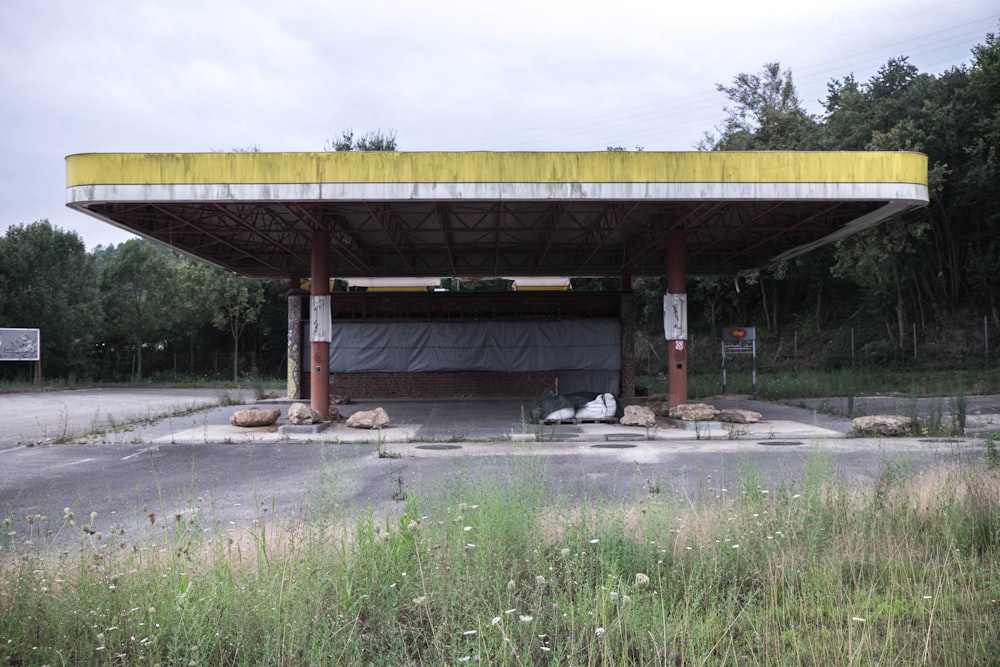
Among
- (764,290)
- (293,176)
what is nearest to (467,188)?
(293,176)

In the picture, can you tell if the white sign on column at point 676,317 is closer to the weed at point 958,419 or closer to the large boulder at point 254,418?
the weed at point 958,419

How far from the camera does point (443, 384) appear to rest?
27484 millimetres

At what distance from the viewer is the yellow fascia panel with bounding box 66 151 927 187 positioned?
1482 cm

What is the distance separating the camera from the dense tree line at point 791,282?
29297 millimetres

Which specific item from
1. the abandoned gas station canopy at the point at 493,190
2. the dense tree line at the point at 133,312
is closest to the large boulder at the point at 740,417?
the abandoned gas station canopy at the point at 493,190

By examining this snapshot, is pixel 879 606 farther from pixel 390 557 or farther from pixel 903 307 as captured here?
pixel 903 307

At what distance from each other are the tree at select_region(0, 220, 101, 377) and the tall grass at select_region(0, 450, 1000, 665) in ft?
127

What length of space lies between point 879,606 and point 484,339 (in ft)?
77.6

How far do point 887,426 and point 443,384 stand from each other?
16.2 meters

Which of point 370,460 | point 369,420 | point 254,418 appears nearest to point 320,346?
point 254,418

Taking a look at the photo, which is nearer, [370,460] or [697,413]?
[370,460]

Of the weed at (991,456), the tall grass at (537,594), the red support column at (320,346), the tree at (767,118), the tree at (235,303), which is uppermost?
the tree at (767,118)

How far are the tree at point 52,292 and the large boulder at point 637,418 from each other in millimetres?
32990

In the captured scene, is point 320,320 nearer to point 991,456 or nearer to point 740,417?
point 740,417
